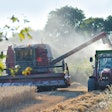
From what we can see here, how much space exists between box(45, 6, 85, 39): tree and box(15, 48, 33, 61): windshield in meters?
53.7

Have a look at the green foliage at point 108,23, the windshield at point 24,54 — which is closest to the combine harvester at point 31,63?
the windshield at point 24,54

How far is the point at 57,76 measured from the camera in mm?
22094

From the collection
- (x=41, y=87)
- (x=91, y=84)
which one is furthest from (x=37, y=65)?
(x=91, y=84)

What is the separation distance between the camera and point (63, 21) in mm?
83562

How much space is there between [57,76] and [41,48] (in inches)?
120

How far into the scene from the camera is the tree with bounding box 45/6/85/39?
263ft

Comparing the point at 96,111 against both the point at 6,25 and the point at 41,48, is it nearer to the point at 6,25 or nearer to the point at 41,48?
the point at 6,25

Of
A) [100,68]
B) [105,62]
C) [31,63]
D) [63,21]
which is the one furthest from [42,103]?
[63,21]

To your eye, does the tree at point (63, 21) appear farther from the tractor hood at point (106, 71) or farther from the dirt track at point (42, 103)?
the dirt track at point (42, 103)

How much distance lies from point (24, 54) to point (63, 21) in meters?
59.6

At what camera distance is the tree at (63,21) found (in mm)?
80312

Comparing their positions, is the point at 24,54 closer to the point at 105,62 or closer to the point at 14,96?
the point at 105,62

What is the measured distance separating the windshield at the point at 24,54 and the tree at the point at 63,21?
53.7 meters

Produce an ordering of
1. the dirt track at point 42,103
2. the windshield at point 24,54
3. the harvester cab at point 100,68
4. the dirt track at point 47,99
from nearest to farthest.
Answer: the dirt track at point 42,103, the dirt track at point 47,99, the harvester cab at point 100,68, the windshield at point 24,54
